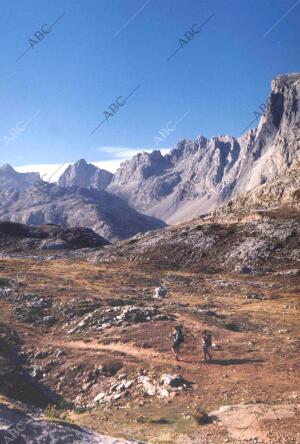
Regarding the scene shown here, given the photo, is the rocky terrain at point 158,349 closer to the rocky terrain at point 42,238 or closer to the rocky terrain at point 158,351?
the rocky terrain at point 158,351

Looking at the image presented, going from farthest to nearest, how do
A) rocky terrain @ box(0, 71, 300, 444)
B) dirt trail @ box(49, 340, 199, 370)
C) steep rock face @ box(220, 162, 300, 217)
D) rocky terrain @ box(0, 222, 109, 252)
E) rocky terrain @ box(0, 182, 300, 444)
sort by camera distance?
rocky terrain @ box(0, 222, 109, 252), steep rock face @ box(220, 162, 300, 217), dirt trail @ box(49, 340, 199, 370), rocky terrain @ box(0, 182, 300, 444), rocky terrain @ box(0, 71, 300, 444)

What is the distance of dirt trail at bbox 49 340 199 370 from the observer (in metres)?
29.2

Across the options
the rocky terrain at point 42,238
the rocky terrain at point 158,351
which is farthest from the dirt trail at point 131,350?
the rocky terrain at point 42,238

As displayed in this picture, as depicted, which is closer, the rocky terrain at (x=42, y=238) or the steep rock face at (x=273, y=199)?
the steep rock face at (x=273, y=199)

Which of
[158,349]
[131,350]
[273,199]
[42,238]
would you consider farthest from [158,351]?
[42,238]

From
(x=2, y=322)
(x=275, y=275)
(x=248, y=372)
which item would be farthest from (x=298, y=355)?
(x=275, y=275)

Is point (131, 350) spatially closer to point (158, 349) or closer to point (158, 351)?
point (158, 349)

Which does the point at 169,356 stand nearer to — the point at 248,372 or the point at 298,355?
the point at 248,372

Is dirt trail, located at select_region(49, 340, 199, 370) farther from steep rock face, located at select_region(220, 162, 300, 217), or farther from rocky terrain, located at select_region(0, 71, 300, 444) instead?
steep rock face, located at select_region(220, 162, 300, 217)

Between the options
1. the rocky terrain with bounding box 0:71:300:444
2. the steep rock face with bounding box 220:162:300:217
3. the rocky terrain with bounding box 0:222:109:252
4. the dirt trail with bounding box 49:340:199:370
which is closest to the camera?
the rocky terrain with bounding box 0:71:300:444

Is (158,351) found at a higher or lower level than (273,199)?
lower

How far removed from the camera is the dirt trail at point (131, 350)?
29.2 metres

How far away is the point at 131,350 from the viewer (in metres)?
32.4

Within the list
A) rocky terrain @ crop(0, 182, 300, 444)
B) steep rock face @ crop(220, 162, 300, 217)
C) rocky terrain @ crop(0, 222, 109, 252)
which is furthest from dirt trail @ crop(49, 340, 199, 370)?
rocky terrain @ crop(0, 222, 109, 252)
